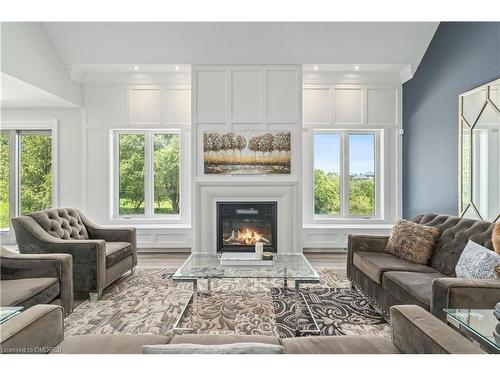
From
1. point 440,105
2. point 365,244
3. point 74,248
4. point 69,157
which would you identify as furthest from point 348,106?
point 69,157

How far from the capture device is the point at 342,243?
5.12 metres

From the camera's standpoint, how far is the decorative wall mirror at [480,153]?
3195 mm

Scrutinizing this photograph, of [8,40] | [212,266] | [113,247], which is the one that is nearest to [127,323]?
[212,266]

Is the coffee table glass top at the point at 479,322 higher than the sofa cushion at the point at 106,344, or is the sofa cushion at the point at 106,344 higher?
the coffee table glass top at the point at 479,322

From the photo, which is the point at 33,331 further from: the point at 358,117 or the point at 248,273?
the point at 358,117

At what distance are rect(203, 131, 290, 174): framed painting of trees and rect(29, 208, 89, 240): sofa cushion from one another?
179cm

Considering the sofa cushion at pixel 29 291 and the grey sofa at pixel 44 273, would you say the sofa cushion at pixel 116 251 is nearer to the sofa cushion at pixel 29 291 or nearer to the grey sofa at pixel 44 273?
the grey sofa at pixel 44 273

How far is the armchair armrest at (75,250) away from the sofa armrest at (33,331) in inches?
65.3

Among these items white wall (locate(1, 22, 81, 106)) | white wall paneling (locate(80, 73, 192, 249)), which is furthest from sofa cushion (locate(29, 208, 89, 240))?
white wall (locate(1, 22, 81, 106))

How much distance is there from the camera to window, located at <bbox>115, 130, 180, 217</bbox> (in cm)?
541

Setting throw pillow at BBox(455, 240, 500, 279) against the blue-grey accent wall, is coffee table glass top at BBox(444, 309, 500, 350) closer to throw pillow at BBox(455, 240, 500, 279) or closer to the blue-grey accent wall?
throw pillow at BBox(455, 240, 500, 279)

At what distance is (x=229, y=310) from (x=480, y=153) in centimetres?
305

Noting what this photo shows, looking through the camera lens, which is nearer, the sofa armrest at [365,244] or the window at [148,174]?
the sofa armrest at [365,244]

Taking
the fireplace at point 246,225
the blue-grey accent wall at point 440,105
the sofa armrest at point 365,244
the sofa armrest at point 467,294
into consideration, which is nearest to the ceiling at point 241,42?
the blue-grey accent wall at point 440,105
